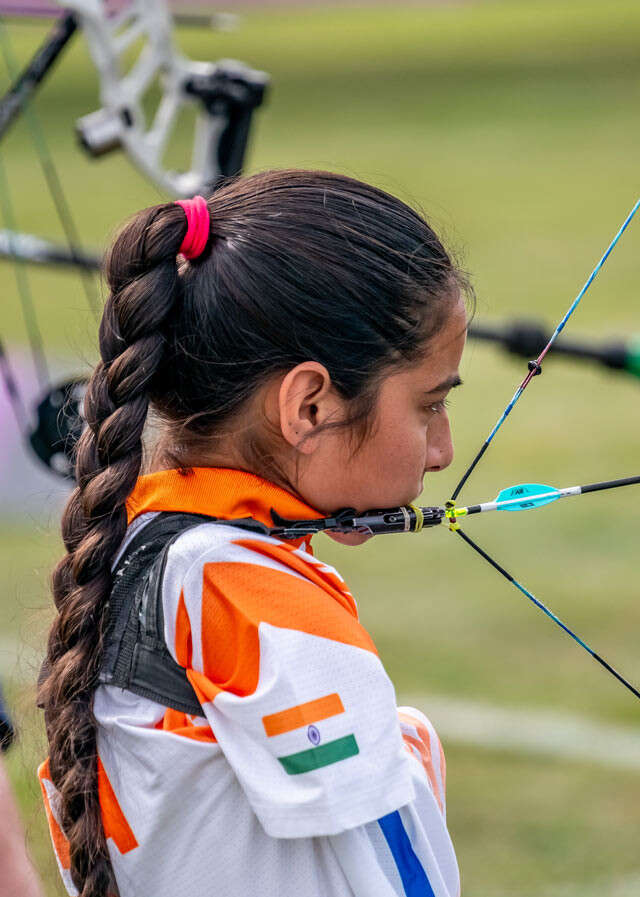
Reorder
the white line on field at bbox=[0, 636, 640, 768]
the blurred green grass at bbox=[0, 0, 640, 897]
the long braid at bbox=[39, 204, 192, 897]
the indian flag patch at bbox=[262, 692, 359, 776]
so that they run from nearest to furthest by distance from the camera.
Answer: the indian flag patch at bbox=[262, 692, 359, 776] → the long braid at bbox=[39, 204, 192, 897] → the blurred green grass at bbox=[0, 0, 640, 897] → the white line on field at bbox=[0, 636, 640, 768]

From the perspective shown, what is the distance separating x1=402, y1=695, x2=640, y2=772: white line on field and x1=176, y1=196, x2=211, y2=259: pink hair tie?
207cm

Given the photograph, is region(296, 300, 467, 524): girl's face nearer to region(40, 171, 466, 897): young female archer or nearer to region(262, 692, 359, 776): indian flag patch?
region(40, 171, 466, 897): young female archer

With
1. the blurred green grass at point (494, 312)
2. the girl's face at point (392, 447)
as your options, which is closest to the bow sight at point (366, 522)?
the girl's face at point (392, 447)

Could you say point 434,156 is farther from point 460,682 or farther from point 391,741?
point 391,741

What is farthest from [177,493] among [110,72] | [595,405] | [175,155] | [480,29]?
[480,29]

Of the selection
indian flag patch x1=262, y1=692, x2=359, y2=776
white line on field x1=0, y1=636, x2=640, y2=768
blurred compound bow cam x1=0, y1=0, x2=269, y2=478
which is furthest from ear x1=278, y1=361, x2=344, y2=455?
white line on field x1=0, y1=636, x2=640, y2=768

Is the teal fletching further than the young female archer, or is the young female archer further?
the teal fletching

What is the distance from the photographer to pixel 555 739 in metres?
3.02

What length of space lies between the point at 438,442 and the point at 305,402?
0.13 metres

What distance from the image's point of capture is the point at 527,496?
116 cm

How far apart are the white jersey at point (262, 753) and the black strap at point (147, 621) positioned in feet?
0.03

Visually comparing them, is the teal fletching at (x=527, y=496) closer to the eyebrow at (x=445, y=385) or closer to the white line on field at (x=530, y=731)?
the eyebrow at (x=445, y=385)

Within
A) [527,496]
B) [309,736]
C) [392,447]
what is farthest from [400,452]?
[309,736]

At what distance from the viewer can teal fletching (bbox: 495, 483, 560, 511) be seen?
1147mm
